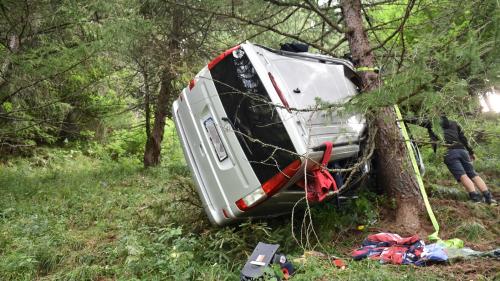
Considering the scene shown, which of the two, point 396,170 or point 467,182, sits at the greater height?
point 396,170

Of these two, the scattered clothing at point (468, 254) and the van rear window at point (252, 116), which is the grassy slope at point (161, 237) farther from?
the van rear window at point (252, 116)

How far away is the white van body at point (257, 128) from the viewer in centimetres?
409

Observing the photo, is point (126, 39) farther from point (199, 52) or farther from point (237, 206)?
point (237, 206)

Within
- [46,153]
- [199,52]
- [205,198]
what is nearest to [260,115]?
[205,198]

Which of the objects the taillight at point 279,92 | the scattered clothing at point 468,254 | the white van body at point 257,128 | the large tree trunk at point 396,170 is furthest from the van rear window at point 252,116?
the scattered clothing at point 468,254

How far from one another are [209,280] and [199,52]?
6.45 meters

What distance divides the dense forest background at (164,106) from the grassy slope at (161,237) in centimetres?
2

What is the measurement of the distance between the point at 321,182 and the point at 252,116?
38.1 inches

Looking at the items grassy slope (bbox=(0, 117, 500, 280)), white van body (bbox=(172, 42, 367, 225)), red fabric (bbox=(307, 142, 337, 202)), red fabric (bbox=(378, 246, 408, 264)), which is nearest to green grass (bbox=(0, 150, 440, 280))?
grassy slope (bbox=(0, 117, 500, 280))

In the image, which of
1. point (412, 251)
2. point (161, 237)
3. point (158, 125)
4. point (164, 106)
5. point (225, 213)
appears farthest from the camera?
point (158, 125)

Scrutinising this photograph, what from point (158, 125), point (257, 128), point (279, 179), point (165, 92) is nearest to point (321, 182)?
point (279, 179)

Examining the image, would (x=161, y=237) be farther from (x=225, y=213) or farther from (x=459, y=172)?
(x=459, y=172)

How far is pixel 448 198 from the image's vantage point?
6.66m

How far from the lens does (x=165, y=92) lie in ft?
33.1
